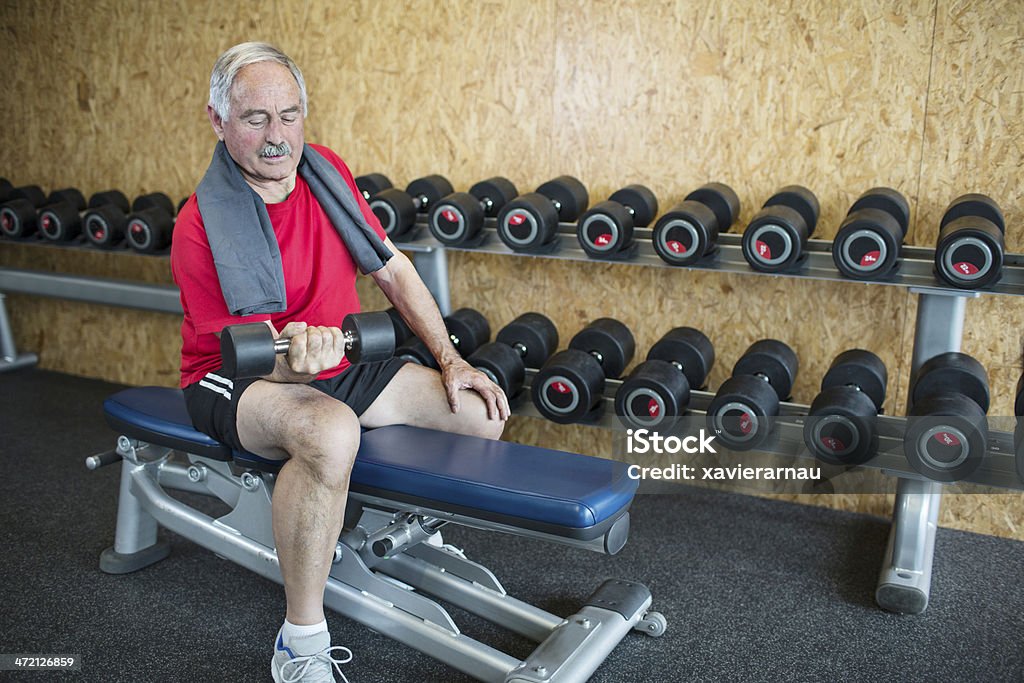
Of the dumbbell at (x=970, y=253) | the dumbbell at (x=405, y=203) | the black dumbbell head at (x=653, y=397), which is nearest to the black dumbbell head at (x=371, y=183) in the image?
the dumbbell at (x=405, y=203)

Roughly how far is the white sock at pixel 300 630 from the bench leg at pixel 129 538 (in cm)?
74

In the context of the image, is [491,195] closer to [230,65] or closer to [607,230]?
[607,230]

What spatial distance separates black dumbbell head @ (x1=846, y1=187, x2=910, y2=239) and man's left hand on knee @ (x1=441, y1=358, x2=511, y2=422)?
3.61ft

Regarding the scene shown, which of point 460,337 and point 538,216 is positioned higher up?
point 538,216

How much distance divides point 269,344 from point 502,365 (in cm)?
112

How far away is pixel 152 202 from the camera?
142 inches

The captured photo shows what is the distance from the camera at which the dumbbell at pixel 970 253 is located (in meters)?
2.20

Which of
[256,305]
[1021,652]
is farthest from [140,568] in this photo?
[1021,652]

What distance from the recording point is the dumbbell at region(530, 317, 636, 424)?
8.64 ft

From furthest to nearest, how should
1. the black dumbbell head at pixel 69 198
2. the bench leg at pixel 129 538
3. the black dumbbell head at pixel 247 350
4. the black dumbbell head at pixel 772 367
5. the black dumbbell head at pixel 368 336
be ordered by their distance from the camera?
the black dumbbell head at pixel 69 198 < the black dumbbell head at pixel 772 367 < the bench leg at pixel 129 538 < the black dumbbell head at pixel 368 336 < the black dumbbell head at pixel 247 350

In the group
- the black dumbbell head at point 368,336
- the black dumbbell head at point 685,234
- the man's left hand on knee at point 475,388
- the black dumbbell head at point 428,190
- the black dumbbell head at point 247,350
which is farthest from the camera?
the black dumbbell head at point 428,190

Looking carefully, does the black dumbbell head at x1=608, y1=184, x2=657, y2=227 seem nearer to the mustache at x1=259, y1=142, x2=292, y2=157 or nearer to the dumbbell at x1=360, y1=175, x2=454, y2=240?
the dumbbell at x1=360, y1=175, x2=454, y2=240

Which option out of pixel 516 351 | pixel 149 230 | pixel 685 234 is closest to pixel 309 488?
pixel 516 351

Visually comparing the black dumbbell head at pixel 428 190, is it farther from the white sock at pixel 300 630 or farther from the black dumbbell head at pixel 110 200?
the white sock at pixel 300 630
